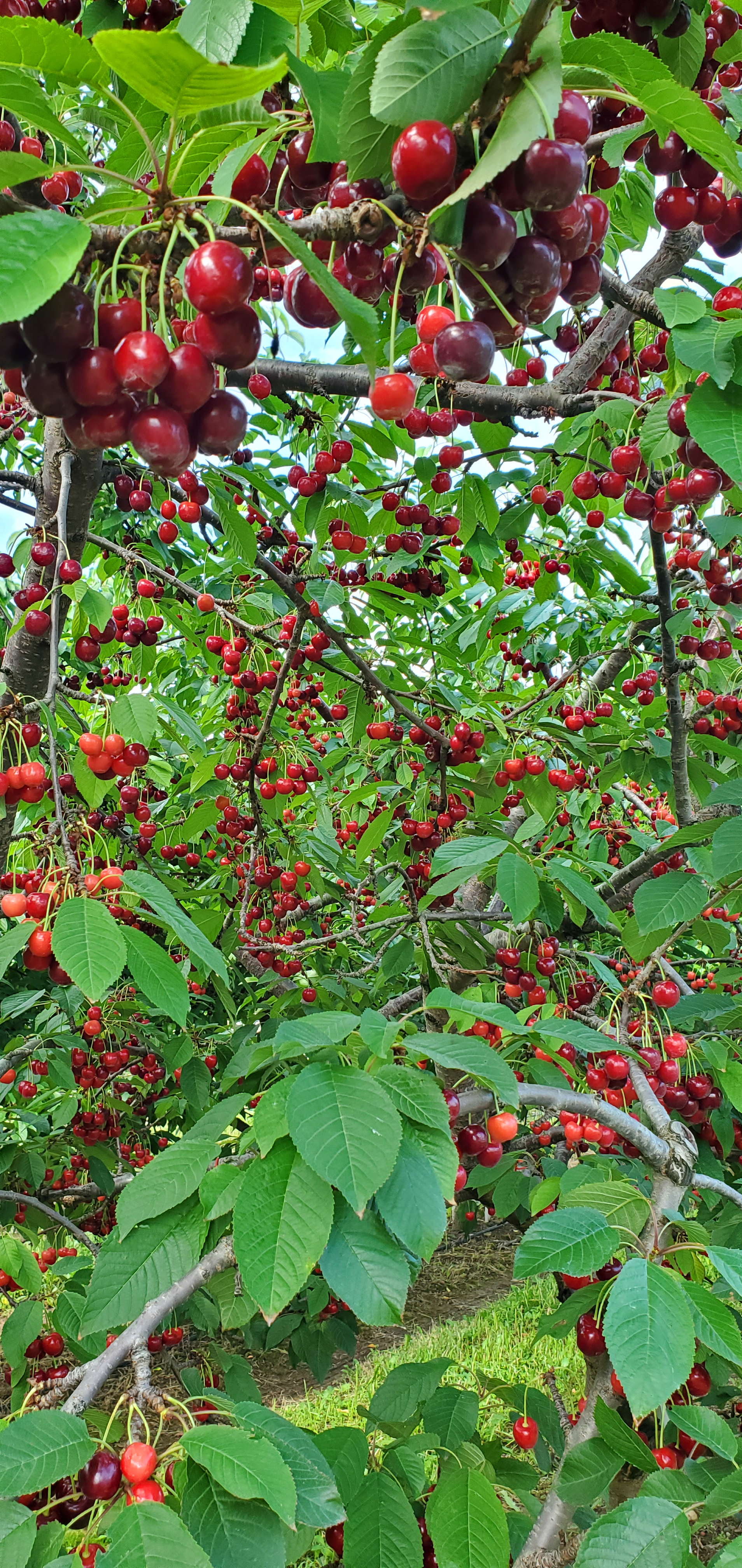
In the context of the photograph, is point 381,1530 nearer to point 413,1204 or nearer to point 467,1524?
point 467,1524

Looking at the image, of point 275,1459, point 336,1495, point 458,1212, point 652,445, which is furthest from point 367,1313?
point 458,1212

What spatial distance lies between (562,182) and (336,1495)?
58.4 inches

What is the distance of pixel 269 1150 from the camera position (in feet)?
3.83

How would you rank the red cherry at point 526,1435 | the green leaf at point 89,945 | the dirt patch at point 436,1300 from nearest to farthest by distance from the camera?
the green leaf at point 89,945 → the red cherry at point 526,1435 → the dirt patch at point 436,1300

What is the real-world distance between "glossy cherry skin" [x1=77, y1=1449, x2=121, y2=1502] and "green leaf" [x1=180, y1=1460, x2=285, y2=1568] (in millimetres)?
105

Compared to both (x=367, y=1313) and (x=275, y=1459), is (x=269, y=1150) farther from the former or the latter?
(x=275, y=1459)

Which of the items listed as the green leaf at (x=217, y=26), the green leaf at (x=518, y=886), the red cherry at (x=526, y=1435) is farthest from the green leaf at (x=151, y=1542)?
the red cherry at (x=526, y=1435)

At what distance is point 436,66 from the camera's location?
770 mm

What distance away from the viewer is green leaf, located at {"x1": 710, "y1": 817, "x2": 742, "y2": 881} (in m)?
2.12

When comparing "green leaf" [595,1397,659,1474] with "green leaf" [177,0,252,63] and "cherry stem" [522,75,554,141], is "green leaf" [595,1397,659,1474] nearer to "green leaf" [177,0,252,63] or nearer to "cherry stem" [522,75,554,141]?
"cherry stem" [522,75,554,141]

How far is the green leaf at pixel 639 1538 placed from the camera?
115 centimetres

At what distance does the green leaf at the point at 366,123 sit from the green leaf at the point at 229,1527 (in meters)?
1.44

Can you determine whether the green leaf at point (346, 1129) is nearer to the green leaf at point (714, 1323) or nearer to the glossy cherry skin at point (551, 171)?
the green leaf at point (714, 1323)

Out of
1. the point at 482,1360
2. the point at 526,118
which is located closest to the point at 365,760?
the point at 526,118
